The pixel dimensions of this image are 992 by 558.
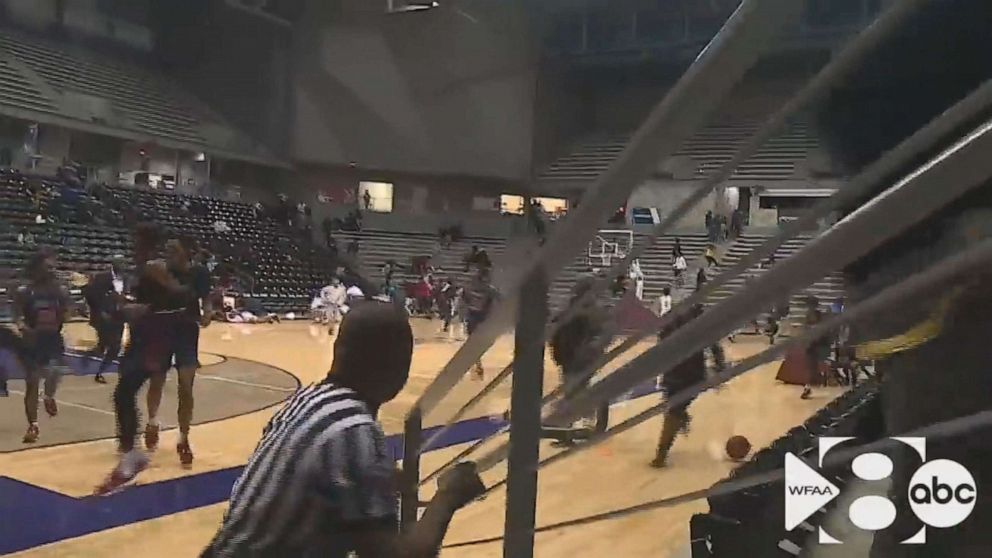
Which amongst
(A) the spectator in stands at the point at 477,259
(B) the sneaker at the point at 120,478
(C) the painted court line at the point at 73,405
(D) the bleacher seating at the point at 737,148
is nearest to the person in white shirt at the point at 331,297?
(A) the spectator in stands at the point at 477,259

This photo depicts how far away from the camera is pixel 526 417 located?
0.45 metres

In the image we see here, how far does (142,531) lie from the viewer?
1042mm

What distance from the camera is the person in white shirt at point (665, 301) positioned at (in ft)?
1.51

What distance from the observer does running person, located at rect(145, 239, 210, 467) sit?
3.26 ft

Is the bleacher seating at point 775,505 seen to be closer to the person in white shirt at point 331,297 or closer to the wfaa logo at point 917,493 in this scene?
the wfaa logo at point 917,493

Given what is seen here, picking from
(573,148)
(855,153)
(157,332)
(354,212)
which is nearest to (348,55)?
(354,212)

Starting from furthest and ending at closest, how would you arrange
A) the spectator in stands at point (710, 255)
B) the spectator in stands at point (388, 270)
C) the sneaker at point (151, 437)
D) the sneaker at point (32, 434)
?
the sneaker at point (32, 434), the sneaker at point (151, 437), the spectator in stands at point (388, 270), the spectator in stands at point (710, 255)

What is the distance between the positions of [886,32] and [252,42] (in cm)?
77

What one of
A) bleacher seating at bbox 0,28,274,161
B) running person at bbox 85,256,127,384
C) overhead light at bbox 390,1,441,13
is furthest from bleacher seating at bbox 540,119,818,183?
running person at bbox 85,256,127,384

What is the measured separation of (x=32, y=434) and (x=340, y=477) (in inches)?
50.3

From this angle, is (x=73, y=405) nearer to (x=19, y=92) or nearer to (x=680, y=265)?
(x=19, y=92)

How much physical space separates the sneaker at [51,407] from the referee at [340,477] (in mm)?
1144

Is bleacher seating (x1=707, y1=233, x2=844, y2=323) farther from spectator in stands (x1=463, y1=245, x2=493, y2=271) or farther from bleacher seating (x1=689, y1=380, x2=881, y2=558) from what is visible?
spectator in stands (x1=463, y1=245, x2=493, y2=271)

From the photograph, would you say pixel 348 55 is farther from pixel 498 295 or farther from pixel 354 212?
pixel 498 295
